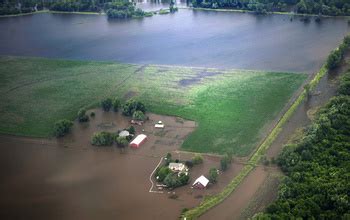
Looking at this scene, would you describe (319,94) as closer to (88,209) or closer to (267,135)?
(267,135)

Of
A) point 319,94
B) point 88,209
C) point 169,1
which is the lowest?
point 88,209


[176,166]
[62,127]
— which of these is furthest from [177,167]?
[62,127]

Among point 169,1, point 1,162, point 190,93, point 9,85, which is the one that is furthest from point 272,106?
point 169,1

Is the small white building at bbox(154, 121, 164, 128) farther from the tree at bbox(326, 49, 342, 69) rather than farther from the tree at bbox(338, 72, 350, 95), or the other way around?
the tree at bbox(326, 49, 342, 69)

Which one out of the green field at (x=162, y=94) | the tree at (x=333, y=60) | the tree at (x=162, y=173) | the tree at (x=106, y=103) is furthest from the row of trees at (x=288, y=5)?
the tree at (x=162, y=173)

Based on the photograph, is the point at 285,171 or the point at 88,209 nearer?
the point at 88,209

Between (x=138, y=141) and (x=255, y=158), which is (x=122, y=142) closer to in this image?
(x=138, y=141)

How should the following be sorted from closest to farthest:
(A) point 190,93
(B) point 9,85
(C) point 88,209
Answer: (C) point 88,209 < (A) point 190,93 < (B) point 9,85
